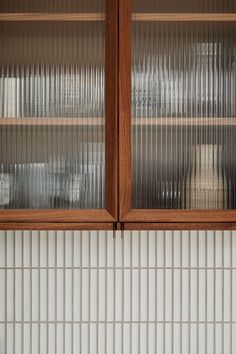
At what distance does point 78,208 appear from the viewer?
1537 millimetres

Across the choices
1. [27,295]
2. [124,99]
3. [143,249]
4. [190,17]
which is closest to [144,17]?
[190,17]

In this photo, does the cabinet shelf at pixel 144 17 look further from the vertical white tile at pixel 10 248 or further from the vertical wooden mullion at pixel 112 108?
the vertical white tile at pixel 10 248

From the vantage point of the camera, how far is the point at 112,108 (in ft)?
4.98

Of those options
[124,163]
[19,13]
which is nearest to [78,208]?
[124,163]

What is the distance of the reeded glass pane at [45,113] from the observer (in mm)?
1551

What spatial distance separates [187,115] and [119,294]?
→ 2.14ft

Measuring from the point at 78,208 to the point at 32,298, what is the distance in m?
0.46

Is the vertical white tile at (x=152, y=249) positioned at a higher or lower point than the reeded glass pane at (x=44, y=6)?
lower

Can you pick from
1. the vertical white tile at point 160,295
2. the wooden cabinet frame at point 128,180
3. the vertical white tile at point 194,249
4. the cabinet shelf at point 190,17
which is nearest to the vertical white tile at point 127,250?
the vertical white tile at point 160,295

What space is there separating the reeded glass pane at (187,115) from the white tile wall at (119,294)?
32cm

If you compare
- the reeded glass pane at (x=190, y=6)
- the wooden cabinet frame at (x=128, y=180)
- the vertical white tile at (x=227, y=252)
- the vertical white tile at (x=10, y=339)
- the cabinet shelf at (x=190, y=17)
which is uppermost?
the reeded glass pane at (x=190, y=6)

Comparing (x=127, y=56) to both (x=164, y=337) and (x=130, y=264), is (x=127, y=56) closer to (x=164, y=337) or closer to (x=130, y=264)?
(x=130, y=264)

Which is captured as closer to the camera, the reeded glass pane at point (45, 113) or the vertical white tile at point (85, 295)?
the reeded glass pane at point (45, 113)

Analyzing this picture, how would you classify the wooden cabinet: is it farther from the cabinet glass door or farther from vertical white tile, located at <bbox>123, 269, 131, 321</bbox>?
vertical white tile, located at <bbox>123, 269, 131, 321</bbox>
